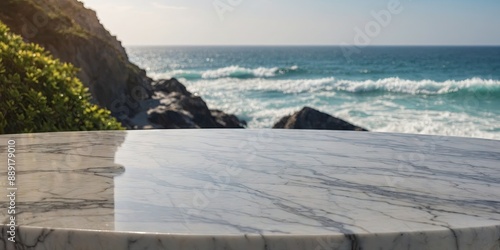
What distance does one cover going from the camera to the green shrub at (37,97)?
5.10m

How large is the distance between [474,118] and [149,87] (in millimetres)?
15430

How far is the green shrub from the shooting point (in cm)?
510

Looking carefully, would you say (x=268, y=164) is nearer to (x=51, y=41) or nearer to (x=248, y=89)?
(x=51, y=41)

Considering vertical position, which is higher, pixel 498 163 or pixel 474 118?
pixel 498 163

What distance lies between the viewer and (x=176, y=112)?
50.1 feet

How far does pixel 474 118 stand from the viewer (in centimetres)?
2633

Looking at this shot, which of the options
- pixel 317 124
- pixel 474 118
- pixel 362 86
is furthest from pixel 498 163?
pixel 362 86

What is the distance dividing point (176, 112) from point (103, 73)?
2078 mm

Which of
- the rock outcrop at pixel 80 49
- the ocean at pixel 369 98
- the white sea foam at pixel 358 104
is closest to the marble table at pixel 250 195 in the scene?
the rock outcrop at pixel 80 49

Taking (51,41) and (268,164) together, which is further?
(51,41)

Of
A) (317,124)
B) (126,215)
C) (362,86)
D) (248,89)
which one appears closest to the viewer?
(126,215)

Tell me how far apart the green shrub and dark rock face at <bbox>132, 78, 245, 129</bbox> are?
27.0 ft

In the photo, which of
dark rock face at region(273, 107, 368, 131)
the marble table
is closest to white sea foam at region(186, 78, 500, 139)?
dark rock face at region(273, 107, 368, 131)

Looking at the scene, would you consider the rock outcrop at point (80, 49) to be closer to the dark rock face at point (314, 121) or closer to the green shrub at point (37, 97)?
the dark rock face at point (314, 121)
